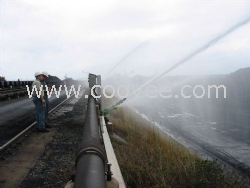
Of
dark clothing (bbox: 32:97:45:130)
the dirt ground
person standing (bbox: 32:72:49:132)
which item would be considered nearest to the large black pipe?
the dirt ground

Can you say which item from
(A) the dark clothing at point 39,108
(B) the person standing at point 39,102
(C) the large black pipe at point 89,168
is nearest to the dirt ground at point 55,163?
(B) the person standing at point 39,102

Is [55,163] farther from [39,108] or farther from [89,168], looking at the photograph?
[89,168]

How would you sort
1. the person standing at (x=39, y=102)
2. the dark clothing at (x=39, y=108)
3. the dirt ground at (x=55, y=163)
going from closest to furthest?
the dirt ground at (x=55, y=163)
the person standing at (x=39, y=102)
the dark clothing at (x=39, y=108)

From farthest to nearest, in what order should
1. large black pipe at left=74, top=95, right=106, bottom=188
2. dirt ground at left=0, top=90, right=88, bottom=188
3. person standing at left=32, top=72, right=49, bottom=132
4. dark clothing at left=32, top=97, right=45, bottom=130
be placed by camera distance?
dark clothing at left=32, top=97, right=45, bottom=130, person standing at left=32, top=72, right=49, bottom=132, dirt ground at left=0, top=90, right=88, bottom=188, large black pipe at left=74, top=95, right=106, bottom=188

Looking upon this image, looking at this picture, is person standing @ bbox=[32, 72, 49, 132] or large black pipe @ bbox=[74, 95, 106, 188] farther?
person standing @ bbox=[32, 72, 49, 132]

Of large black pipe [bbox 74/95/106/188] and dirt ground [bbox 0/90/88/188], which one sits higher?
large black pipe [bbox 74/95/106/188]

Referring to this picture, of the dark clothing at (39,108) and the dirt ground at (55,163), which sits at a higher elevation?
the dark clothing at (39,108)

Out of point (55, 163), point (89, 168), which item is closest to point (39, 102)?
point (55, 163)

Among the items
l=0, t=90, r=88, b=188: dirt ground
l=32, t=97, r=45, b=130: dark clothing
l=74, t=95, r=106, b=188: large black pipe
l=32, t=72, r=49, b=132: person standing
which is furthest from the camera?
l=32, t=97, r=45, b=130: dark clothing

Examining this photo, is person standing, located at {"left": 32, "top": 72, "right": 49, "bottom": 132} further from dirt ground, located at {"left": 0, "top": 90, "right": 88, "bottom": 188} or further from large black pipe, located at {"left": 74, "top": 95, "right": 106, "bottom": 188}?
large black pipe, located at {"left": 74, "top": 95, "right": 106, "bottom": 188}

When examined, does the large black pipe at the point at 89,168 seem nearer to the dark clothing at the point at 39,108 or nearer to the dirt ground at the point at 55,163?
the dirt ground at the point at 55,163

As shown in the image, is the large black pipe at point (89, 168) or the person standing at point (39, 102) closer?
the large black pipe at point (89, 168)

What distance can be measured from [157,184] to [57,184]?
205cm

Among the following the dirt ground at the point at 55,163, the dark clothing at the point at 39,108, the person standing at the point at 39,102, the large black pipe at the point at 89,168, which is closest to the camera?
the large black pipe at the point at 89,168
